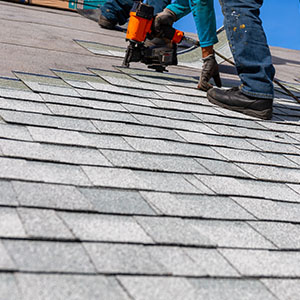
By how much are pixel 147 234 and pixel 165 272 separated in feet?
0.60

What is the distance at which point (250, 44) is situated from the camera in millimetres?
3045

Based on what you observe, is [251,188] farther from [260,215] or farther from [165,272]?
[165,272]

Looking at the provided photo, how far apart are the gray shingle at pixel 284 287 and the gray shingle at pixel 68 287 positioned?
423 mm

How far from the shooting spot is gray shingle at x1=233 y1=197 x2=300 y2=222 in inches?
67.5

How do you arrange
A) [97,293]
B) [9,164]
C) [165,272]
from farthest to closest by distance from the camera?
[9,164] → [165,272] → [97,293]

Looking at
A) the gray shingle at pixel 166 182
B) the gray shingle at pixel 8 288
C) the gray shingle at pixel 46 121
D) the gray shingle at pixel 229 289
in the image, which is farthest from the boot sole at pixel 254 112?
the gray shingle at pixel 8 288

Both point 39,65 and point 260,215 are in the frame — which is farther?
point 39,65

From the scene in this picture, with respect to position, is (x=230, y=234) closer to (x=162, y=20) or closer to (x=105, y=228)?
(x=105, y=228)

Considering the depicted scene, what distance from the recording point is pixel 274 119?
319 cm

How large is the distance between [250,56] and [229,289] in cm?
214

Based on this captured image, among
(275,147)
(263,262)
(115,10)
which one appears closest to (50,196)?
(263,262)

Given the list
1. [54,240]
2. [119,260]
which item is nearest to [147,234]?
[119,260]

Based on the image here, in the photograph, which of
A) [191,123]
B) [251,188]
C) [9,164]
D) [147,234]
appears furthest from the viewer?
[191,123]

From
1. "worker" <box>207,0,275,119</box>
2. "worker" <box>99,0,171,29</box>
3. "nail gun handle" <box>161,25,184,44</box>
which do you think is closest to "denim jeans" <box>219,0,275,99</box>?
"worker" <box>207,0,275,119</box>
